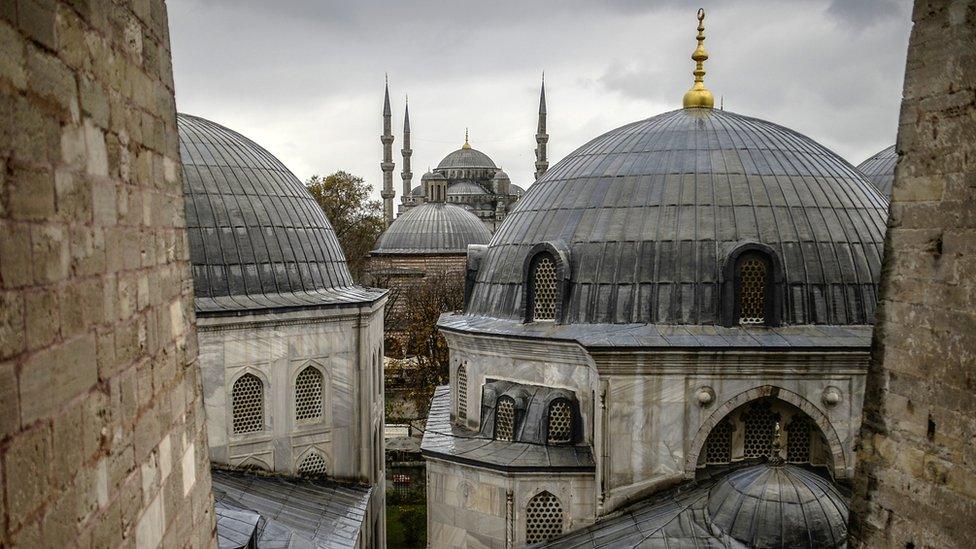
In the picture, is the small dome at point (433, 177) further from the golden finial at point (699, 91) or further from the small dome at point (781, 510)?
the small dome at point (781, 510)

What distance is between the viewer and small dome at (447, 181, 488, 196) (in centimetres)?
6372

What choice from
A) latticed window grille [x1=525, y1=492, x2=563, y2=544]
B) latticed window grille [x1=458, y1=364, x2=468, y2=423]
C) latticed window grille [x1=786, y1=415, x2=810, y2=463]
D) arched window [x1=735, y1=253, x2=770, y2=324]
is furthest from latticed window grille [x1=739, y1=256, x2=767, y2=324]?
latticed window grille [x1=458, y1=364, x2=468, y2=423]

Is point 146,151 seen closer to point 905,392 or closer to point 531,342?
point 905,392

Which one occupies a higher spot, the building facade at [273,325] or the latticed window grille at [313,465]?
the building facade at [273,325]

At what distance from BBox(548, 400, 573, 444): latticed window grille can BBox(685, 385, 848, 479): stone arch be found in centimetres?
202

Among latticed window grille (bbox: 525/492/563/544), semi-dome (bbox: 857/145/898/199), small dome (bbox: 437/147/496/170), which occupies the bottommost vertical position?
latticed window grille (bbox: 525/492/563/544)

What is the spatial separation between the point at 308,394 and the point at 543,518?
5190mm

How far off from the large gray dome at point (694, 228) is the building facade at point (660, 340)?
0.03 meters

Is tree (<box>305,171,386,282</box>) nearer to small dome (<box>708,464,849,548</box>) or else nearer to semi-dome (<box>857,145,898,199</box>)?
semi-dome (<box>857,145,898,199</box>)

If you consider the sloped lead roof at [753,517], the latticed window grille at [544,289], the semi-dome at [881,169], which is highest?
the semi-dome at [881,169]

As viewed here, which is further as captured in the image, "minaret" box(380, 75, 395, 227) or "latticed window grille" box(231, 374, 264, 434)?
"minaret" box(380, 75, 395, 227)

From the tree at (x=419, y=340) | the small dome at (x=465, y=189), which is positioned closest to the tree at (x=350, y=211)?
the tree at (x=419, y=340)

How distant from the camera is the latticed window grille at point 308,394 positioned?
1486 cm

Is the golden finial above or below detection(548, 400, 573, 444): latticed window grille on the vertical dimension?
above
